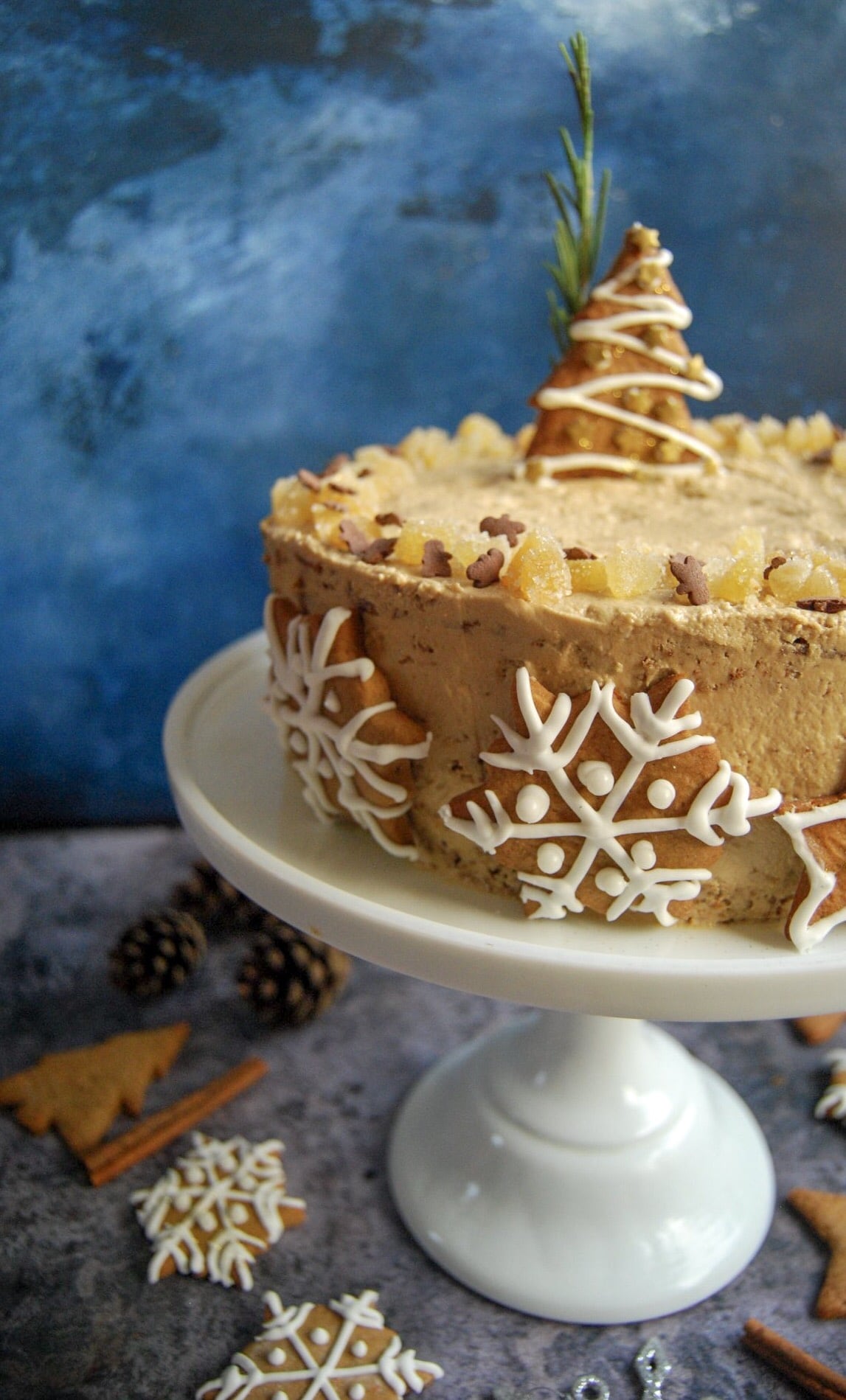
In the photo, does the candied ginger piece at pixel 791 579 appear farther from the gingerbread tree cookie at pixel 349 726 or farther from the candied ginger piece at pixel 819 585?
the gingerbread tree cookie at pixel 349 726

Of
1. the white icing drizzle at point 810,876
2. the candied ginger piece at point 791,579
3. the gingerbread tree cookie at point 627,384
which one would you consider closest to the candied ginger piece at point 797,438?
the gingerbread tree cookie at point 627,384

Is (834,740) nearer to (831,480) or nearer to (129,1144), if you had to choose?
(831,480)

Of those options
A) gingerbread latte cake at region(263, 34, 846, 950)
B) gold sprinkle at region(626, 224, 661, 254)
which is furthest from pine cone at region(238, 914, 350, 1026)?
gold sprinkle at region(626, 224, 661, 254)

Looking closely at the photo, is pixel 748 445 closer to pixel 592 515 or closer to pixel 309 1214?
pixel 592 515

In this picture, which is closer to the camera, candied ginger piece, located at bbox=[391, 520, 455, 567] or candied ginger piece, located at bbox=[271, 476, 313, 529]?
candied ginger piece, located at bbox=[391, 520, 455, 567]

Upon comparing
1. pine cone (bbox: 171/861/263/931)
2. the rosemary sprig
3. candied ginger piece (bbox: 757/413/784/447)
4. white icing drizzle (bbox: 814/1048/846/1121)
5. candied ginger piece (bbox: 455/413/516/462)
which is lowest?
pine cone (bbox: 171/861/263/931)

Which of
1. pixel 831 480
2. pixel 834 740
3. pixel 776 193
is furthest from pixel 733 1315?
pixel 776 193

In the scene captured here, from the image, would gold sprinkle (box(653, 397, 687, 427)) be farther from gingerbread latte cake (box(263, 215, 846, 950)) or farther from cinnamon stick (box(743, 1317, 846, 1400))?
cinnamon stick (box(743, 1317, 846, 1400))
